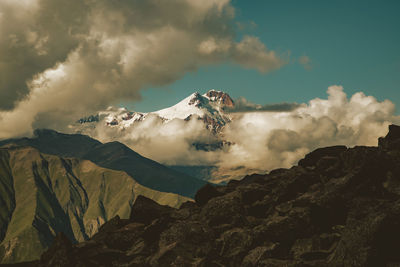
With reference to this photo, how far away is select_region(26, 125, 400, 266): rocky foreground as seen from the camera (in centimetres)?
2114

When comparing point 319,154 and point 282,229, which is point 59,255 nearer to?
point 282,229

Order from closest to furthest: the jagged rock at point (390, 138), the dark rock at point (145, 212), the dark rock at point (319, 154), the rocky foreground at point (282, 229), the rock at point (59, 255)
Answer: the rocky foreground at point (282, 229) → the rock at point (59, 255) → the jagged rock at point (390, 138) → the dark rock at point (145, 212) → the dark rock at point (319, 154)

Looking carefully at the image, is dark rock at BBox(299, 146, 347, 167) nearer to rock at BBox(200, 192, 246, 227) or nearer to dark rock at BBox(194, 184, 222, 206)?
dark rock at BBox(194, 184, 222, 206)

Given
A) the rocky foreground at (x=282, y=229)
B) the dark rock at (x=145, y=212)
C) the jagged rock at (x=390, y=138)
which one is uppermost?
the jagged rock at (x=390, y=138)

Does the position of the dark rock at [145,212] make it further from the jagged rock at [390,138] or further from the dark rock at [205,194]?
the jagged rock at [390,138]

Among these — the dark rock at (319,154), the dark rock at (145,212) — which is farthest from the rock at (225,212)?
the dark rock at (319,154)

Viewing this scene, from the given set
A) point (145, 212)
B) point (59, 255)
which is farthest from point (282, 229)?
point (59, 255)

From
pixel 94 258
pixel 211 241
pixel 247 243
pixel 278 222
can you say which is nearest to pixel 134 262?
pixel 94 258

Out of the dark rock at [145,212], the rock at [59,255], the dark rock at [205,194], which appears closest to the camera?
the rock at [59,255]

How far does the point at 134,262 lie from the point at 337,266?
1697cm

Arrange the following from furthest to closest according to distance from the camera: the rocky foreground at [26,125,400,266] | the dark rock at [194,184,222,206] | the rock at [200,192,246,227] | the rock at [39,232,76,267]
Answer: the dark rock at [194,184,222,206], the rock at [200,192,246,227], the rock at [39,232,76,267], the rocky foreground at [26,125,400,266]

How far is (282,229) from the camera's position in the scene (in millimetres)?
27594

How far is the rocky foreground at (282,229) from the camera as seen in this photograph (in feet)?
69.4

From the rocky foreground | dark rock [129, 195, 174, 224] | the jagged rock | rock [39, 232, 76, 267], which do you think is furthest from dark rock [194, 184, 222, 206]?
the jagged rock
